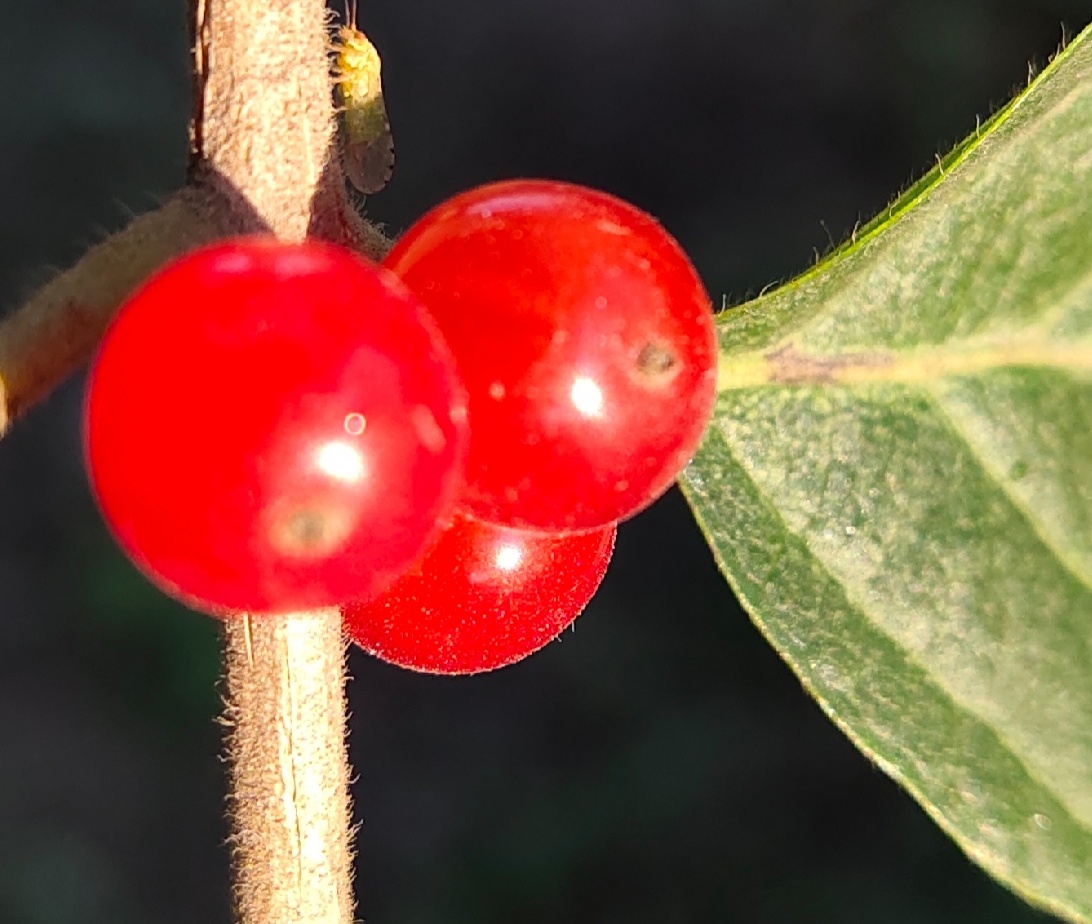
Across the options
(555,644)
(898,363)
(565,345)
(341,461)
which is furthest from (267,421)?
(555,644)

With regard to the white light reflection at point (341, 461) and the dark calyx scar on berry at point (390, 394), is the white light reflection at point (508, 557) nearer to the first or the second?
the dark calyx scar on berry at point (390, 394)

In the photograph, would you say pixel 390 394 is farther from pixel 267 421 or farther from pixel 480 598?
pixel 480 598

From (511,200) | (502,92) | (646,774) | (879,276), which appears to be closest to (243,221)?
(511,200)

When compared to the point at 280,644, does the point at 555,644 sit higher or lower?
lower

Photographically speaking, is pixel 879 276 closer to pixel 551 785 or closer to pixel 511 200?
pixel 511 200

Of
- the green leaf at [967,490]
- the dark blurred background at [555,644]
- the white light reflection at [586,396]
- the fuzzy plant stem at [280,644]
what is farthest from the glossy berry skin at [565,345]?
the dark blurred background at [555,644]

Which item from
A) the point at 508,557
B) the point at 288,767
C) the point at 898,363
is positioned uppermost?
the point at 898,363
